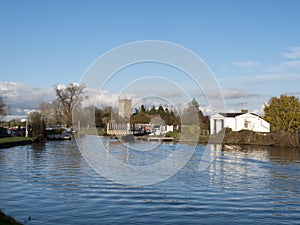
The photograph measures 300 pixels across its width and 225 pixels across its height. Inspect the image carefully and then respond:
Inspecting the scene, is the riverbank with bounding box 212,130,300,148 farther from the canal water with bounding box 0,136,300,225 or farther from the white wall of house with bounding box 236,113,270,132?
the canal water with bounding box 0,136,300,225

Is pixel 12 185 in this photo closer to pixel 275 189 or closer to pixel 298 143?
pixel 275 189

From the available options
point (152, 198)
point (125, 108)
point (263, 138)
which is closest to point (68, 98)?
point (125, 108)

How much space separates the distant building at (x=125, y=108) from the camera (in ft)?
248

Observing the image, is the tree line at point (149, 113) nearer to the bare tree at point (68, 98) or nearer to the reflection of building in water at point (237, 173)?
the bare tree at point (68, 98)

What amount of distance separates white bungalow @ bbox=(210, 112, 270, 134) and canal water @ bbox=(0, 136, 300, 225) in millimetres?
42458

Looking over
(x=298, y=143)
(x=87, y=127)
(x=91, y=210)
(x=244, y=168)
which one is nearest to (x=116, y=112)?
(x=87, y=127)

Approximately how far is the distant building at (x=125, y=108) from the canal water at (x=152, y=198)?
51.4 m

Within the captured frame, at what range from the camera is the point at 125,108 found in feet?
260

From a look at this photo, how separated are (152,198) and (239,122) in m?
52.4

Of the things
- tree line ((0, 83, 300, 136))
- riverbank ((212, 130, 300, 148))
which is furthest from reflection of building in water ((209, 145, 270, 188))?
tree line ((0, 83, 300, 136))

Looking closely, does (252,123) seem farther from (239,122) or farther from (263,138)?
(263,138)

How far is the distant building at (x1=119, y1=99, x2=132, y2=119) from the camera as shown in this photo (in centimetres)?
7555

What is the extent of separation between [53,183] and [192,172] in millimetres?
8389

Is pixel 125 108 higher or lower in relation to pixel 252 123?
higher
